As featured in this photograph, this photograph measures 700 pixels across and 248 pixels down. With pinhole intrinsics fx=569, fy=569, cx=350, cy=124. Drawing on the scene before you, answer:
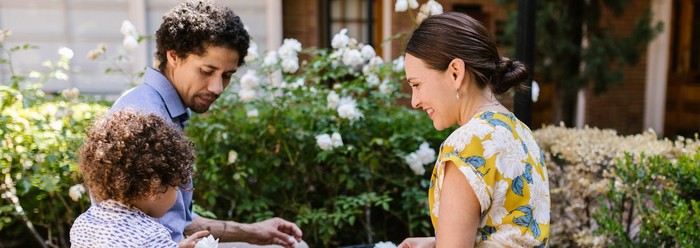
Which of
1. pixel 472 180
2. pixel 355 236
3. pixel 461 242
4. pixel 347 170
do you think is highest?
pixel 472 180

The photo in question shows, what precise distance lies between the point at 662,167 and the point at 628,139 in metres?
0.77

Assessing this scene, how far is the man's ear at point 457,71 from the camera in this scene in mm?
1396

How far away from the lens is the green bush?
232cm

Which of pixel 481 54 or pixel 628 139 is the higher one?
pixel 481 54

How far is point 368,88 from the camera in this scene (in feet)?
11.7

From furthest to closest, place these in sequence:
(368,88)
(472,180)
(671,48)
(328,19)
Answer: (671,48) → (328,19) → (368,88) → (472,180)

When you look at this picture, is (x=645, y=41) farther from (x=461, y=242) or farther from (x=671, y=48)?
(x=461, y=242)

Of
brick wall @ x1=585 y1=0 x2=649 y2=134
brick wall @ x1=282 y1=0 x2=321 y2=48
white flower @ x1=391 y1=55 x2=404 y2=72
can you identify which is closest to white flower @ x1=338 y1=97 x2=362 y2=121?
white flower @ x1=391 y1=55 x2=404 y2=72

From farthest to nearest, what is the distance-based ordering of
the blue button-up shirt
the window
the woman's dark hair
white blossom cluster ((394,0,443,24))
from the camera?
the window → white blossom cluster ((394,0,443,24)) → the blue button-up shirt → the woman's dark hair

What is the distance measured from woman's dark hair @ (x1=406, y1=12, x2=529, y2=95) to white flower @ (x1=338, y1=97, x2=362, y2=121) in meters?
1.54

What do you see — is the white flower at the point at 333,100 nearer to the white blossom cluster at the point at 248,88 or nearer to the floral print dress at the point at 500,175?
the white blossom cluster at the point at 248,88

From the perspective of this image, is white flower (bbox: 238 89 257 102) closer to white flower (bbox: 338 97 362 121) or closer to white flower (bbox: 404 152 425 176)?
white flower (bbox: 338 97 362 121)

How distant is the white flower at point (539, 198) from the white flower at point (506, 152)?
66 millimetres

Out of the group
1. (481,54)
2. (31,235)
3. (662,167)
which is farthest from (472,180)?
(31,235)
